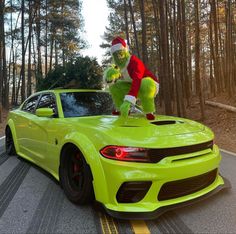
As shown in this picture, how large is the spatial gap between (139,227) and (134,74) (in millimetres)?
2303

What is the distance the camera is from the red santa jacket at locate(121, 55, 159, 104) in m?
4.26

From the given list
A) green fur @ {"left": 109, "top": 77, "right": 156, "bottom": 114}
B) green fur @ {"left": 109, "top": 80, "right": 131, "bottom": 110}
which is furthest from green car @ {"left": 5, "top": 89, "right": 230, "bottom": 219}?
green fur @ {"left": 109, "top": 80, "right": 131, "bottom": 110}

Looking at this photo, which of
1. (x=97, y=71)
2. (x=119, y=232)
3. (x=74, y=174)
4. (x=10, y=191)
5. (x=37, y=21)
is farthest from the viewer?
(x=37, y=21)

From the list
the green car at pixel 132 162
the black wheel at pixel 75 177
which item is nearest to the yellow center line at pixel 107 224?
the green car at pixel 132 162

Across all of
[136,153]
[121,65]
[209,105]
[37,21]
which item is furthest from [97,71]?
[37,21]

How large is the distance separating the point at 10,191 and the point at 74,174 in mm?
1047

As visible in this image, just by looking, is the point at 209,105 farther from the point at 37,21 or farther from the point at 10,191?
the point at 37,21

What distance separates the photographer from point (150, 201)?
2.93 m

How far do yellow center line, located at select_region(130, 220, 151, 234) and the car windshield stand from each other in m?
1.86

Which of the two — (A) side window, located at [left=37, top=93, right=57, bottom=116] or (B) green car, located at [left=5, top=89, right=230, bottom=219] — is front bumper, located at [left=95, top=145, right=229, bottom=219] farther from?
(A) side window, located at [left=37, top=93, right=57, bottom=116]

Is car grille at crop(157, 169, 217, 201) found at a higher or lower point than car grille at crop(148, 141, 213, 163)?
lower

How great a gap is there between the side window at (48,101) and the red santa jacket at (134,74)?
1.15 meters

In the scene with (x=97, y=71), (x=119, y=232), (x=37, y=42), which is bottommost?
(x=119, y=232)

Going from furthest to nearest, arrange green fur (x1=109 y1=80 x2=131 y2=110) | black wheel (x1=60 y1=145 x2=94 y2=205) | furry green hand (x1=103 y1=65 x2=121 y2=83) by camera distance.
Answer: furry green hand (x1=103 y1=65 x2=121 y2=83) → green fur (x1=109 y1=80 x2=131 y2=110) → black wheel (x1=60 y1=145 x2=94 y2=205)
